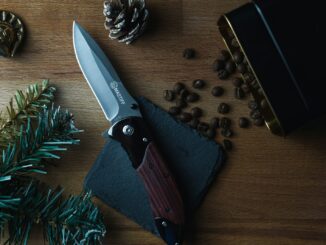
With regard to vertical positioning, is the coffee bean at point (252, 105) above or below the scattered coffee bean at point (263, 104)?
below

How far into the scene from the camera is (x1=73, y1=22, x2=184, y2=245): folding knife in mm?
735

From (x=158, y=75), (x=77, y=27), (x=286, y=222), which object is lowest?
(x=286, y=222)

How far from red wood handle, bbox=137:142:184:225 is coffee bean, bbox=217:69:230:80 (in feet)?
0.49

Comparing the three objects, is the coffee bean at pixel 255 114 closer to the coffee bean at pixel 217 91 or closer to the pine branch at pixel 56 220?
the coffee bean at pixel 217 91

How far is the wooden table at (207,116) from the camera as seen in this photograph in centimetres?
76

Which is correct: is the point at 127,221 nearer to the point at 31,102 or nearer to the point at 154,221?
the point at 154,221

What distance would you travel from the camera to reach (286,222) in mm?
763

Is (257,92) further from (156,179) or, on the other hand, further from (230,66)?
(156,179)

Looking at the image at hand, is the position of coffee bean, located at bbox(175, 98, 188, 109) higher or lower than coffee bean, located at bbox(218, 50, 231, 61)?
lower

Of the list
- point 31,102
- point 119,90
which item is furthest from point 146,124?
point 31,102

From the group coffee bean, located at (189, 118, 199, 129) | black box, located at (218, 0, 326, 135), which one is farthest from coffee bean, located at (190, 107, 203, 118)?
black box, located at (218, 0, 326, 135)

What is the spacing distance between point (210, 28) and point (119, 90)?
0.17 meters

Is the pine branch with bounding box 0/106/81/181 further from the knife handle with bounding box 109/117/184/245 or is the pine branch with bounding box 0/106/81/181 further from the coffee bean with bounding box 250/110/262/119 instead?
the coffee bean with bounding box 250/110/262/119

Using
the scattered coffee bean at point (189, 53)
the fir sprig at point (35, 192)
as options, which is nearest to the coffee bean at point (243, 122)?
the scattered coffee bean at point (189, 53)
